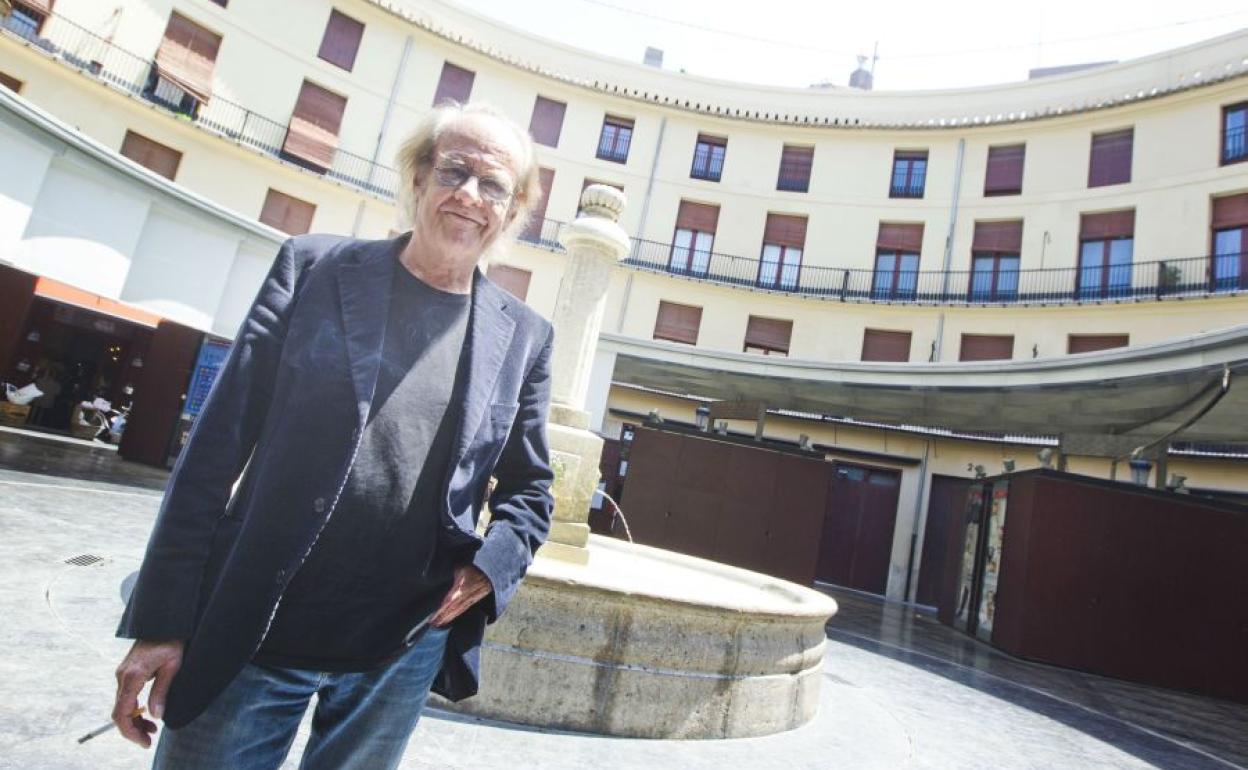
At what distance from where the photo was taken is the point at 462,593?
54.8 inches

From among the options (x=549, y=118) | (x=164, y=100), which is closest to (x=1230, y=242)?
(x=549, y=118)

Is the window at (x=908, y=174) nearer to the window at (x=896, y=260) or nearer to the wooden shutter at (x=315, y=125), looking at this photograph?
Result: the window at (x=896, y=260)

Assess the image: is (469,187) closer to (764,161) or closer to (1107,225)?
(1107,225)

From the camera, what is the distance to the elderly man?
1.13 m

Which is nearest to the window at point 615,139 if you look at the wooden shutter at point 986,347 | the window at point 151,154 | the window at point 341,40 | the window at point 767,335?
the window at point 767,335

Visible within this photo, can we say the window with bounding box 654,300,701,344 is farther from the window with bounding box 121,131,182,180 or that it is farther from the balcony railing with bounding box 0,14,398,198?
the window with bounding box 121,131,182,180

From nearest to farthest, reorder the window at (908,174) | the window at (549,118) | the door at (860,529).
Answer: the door at (860,529), the window at (908,174), the window at (549,118)

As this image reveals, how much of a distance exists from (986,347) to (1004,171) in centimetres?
565

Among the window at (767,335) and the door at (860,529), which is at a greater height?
the window at (767,335)

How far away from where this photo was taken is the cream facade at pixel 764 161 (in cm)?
1602

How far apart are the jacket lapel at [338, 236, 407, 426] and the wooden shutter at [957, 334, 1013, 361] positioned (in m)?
19.1

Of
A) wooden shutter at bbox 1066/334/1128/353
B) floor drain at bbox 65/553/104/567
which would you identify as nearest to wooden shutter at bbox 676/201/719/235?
wooden shutter at bbox 1066/334/1128/353

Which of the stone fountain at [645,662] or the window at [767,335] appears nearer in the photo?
the stone fountain at [645,662]

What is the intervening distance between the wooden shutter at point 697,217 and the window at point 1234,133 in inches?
519
